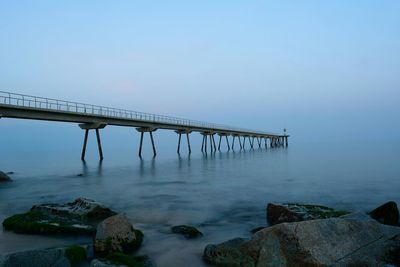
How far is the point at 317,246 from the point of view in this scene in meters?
5.61

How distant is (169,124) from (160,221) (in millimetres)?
37853

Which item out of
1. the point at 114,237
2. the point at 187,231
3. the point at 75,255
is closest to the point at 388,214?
the point at 187,231

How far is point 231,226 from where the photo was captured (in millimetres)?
10250

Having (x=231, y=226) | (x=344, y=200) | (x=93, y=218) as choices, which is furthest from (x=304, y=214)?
(x=344, y=200)

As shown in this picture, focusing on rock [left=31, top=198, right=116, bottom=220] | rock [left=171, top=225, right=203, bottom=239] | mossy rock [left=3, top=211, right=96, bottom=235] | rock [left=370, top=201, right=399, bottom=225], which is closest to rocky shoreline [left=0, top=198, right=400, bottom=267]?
mossy rock [left=3, top=211, right=96, bottom=235]

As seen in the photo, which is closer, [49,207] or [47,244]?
[47,244]

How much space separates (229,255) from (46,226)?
16.8 ft

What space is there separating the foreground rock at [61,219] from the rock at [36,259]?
3.00m

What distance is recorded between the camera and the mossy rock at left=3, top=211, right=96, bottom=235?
28.5 ft

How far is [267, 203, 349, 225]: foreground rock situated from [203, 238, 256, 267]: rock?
2.71 meters

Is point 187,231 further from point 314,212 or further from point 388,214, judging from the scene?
point 388,214

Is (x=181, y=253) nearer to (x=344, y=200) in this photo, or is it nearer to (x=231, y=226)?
(x=231, y=226)

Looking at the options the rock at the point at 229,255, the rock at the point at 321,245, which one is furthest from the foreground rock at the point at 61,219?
the rock at the point at 321,245

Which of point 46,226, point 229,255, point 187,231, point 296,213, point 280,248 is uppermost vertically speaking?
point 280,248
